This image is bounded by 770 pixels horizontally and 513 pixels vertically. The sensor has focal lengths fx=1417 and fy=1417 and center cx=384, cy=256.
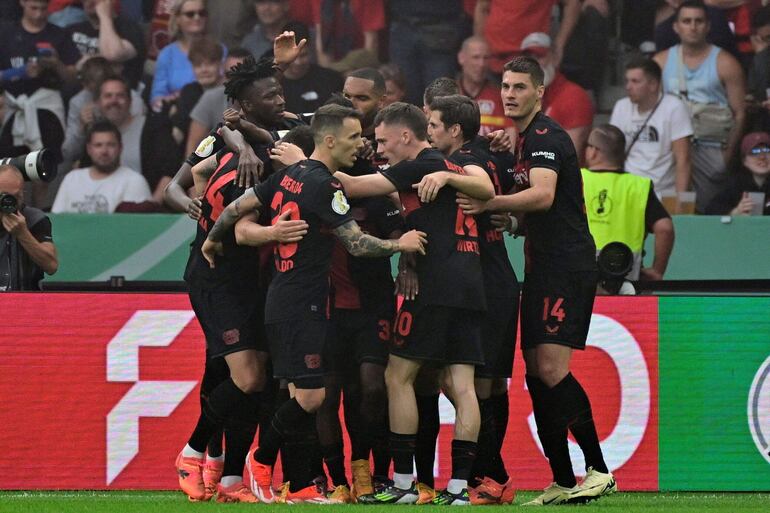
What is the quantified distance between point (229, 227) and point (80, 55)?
5687mm

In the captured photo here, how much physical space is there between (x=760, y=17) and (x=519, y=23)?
2.03 m

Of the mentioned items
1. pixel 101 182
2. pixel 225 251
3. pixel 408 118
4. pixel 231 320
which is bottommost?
pixel 231 320

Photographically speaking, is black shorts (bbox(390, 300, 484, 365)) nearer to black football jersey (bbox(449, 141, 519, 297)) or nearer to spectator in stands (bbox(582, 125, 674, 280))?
black football jersey (bbox(449, 141, 519, 297))

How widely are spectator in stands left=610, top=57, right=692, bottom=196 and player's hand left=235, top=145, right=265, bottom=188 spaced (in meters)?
5.38

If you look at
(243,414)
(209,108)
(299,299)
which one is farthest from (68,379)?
(209,108)

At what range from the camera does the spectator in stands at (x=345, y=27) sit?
12.2 metres

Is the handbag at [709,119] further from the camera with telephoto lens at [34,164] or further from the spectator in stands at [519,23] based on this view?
the camera with telephoto lens at [34,164]

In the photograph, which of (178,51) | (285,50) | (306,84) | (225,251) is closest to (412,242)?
(225,251)

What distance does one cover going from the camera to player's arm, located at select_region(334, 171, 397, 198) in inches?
278

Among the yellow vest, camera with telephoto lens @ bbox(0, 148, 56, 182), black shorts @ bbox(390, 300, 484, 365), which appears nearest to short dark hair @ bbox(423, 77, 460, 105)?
black shorts @ bbox(390, 300, 484, 365)

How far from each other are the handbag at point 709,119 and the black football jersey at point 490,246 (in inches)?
191

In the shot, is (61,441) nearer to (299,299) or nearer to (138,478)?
(138,478)

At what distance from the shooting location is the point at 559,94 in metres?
12.1

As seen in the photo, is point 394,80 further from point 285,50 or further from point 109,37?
point 285,50
